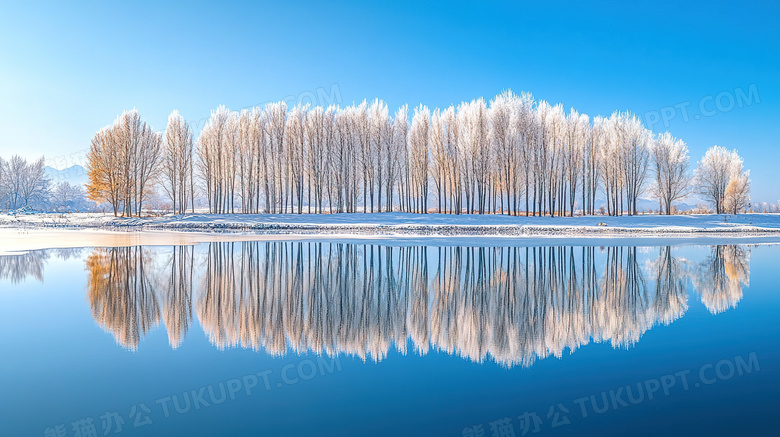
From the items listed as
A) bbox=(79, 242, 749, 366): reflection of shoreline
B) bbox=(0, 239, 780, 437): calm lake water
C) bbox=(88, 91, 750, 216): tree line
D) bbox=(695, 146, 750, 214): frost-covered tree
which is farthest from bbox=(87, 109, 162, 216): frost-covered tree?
bbox=(695, 146, 750, 214): frost-covered tree

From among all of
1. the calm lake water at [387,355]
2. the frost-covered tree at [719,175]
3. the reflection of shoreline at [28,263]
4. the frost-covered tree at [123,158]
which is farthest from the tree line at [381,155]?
the calm lake water at [387,355]

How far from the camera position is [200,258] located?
14.3 m

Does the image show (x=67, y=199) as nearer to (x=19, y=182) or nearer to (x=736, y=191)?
(x=19, y=182)

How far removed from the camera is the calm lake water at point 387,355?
384 centimetres

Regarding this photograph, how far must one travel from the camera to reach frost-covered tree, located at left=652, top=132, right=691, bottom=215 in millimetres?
50594

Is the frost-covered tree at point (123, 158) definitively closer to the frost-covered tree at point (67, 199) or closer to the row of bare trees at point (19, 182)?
the row of bare trees at point (19, 182)

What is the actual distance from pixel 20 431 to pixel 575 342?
5816 mm

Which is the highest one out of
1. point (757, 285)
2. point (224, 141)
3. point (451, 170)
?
point (224, 141)

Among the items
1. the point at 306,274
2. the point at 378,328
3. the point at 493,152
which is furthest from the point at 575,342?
the point at 493,152

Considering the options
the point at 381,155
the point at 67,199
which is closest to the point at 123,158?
the point at 381,155

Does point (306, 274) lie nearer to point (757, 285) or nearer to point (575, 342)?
point (575, 342)

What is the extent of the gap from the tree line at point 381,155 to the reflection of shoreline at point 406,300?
30598 millimetres

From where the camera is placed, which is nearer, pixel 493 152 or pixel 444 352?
pixel 444 352

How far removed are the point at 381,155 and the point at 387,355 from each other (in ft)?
136
